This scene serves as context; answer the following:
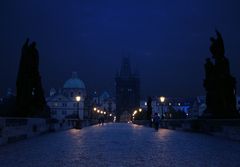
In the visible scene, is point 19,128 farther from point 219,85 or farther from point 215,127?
point 219,85

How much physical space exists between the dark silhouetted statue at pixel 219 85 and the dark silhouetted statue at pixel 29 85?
15.1 m

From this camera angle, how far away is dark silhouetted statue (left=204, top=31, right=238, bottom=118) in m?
33.9

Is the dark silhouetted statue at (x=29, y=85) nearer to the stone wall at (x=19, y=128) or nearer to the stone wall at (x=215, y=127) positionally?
the stone wall at (x=19, y=128)

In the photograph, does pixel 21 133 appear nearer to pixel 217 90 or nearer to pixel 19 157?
pixel 19 157

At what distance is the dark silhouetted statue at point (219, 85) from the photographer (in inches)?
1334

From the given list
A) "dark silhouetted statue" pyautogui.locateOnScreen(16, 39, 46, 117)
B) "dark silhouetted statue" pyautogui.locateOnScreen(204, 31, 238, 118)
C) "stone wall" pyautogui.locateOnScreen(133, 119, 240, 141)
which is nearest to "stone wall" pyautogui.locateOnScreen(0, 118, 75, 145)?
Answer: "dark silhouetted statue" pyautogui.locateOnScreen(16, 39, 46, 117)

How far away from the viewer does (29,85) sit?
1460 inches

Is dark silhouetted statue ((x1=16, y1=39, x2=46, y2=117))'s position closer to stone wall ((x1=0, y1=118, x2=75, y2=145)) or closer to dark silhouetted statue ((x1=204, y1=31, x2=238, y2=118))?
stone wall ((x1=0, y1=118, x2=75, y2=145))

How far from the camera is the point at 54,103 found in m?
199

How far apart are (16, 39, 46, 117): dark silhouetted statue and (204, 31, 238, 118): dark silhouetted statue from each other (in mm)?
15094

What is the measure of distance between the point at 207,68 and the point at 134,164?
27.4 meters

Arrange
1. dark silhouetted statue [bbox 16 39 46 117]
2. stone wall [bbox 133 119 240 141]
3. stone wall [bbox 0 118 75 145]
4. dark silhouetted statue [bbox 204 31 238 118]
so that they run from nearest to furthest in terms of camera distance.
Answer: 1. stone wall [bbox 0 118 75 145]
2. stone wall [bbox 133 119 240 141]
3. dark silhouetted statue [bbox 204 31 238 118]
4. dark silhouetted statue [bbox 16 39 46 117]

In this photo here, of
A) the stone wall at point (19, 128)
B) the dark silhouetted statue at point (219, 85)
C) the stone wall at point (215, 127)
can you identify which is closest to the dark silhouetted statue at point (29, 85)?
the stone wall at point (19, 128)

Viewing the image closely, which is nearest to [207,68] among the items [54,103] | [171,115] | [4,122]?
[4,122]
